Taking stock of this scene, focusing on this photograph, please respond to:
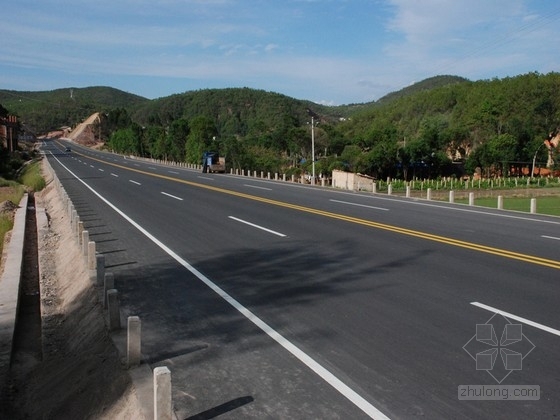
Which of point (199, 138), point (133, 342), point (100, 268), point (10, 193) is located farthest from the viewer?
point (199, 138)

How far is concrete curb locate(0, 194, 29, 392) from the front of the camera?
869 centimetres

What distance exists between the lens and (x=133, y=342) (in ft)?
20.2

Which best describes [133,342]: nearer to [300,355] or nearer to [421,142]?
[300,355]

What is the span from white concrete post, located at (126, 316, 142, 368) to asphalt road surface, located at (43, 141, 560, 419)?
0.22 metres

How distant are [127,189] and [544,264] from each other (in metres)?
25.8

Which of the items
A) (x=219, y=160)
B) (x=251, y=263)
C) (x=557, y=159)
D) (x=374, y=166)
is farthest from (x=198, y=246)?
(x=557, y=159)

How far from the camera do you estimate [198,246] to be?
43.8 ft

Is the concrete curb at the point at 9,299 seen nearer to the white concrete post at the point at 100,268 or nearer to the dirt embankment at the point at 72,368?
the dirt embankment at the point at 72,368

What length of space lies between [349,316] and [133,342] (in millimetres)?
2968

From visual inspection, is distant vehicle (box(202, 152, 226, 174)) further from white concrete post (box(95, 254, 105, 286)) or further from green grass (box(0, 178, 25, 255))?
white concrete post (box(95, 254, 105, 286))

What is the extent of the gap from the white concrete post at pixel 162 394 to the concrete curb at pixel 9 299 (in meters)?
4.47

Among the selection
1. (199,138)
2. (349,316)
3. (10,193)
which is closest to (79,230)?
(349,316)

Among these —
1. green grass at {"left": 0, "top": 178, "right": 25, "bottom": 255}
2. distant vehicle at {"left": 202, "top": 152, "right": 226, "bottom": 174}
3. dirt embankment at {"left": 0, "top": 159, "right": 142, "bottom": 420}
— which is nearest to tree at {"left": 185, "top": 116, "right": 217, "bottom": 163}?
distant vehicle at {"left": 202, "top": 152, "right": 226, "bottom": 174}

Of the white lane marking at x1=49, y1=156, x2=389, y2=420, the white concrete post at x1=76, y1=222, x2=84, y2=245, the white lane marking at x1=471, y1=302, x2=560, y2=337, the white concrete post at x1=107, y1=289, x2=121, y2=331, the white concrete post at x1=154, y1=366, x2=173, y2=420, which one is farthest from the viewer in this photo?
the white concrete post at x1=76, y1=222, x2=84, y2=245
